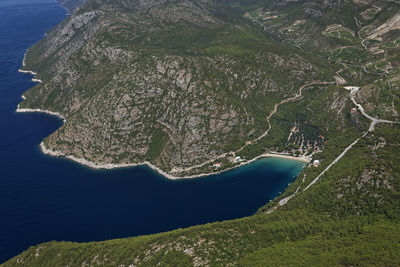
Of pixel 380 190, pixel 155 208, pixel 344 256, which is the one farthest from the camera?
pixel 155 208

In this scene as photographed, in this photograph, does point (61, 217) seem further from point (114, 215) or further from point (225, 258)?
point (225, 258)

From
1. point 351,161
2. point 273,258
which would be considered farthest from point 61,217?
point 351,161

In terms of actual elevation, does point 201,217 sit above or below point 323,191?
below

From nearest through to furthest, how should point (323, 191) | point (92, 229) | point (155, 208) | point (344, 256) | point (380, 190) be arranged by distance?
point (344, 256), point (380, 190), point (323, 191), point (92, 229), point (155, 208)

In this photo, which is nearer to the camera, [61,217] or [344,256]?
[344,256]

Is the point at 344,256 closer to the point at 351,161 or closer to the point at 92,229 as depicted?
the point at 351,161

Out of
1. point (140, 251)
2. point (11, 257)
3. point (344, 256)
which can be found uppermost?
point (344, 256)

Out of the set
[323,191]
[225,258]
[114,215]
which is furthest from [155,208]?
[323,191]

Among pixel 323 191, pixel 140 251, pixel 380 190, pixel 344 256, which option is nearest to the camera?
pixel 344 256

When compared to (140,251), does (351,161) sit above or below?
above
